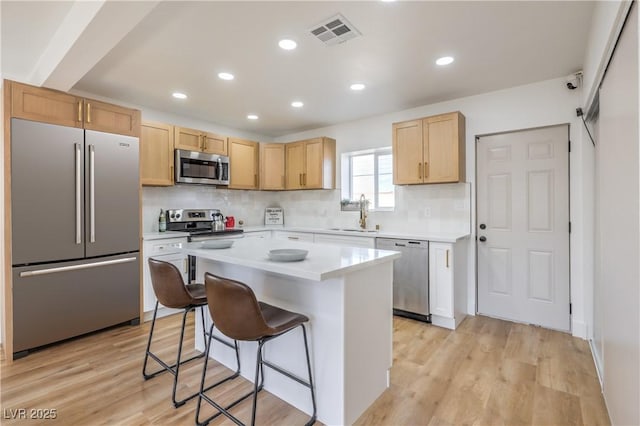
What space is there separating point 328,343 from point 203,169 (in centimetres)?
321

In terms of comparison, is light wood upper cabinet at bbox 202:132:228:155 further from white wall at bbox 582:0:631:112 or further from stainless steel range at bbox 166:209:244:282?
white wall at bbox 582:0:631:112

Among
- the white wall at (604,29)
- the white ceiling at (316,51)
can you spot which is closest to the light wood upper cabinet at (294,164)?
the white ceiling at (316,51)

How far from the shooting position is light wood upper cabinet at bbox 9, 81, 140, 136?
2.59 metres

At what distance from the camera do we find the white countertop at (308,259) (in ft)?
5.28

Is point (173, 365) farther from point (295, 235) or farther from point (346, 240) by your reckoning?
point (295, 235)

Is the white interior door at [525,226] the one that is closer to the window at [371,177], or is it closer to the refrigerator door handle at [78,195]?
the window at [371,177]

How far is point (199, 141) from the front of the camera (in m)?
4.24

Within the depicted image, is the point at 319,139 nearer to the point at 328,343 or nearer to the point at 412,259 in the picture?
the point at 412,259

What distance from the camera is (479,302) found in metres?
3.60

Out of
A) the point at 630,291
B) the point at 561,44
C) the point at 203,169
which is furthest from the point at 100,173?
the point at 561,44

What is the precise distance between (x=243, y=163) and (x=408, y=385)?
3761mm

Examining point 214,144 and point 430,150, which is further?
point 214,144

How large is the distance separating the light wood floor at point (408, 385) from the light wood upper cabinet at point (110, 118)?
2.03 meters

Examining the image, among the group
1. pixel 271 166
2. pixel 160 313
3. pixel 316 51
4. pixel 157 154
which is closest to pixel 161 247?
pixel 160 313
